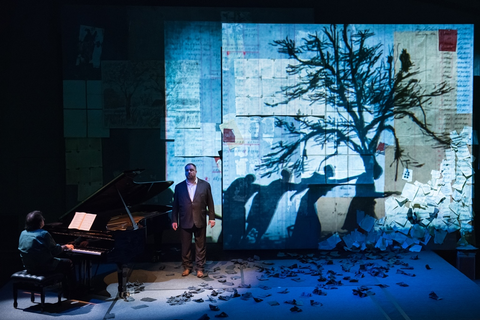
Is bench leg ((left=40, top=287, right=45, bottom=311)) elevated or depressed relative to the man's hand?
depressed

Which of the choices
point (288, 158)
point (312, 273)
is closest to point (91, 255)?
point (312, 273)

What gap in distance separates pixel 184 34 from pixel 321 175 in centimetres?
305

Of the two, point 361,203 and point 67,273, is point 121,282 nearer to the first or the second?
point 67,273

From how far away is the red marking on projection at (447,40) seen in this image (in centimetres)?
646

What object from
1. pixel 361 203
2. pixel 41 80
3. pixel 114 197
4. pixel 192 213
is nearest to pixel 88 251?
pixel 114 197

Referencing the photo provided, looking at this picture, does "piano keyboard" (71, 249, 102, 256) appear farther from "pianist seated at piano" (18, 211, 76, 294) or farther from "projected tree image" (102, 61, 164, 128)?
"projected tree image" (102, 61, 164, 128)

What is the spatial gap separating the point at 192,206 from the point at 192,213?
0.30 feet

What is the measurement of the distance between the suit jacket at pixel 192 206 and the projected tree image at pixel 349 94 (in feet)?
4.22

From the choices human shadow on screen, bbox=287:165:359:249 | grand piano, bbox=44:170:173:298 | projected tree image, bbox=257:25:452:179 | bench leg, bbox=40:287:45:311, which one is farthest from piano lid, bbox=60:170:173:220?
human shadow on screen, bbox=287:165:359:249

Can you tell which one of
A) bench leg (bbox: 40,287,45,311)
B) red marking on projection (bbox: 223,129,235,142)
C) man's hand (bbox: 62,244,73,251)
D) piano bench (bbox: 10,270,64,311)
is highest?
red marking on projection (bbox: 223,129,235,142)

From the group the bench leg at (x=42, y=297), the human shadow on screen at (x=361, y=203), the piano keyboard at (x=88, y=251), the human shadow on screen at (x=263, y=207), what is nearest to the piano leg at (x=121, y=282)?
the piano keyboard at (x=88, y=251)

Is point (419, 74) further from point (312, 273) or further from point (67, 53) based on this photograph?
point (67, 53)

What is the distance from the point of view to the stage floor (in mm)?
4441

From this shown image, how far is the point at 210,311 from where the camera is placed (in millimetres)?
4465
